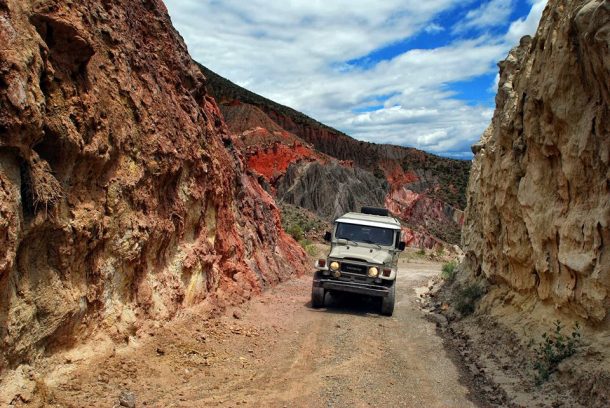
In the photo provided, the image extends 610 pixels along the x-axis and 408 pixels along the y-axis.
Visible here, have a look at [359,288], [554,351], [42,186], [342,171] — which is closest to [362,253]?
[359,288]

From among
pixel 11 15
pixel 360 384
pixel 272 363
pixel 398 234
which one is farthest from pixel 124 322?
pixel 398 234

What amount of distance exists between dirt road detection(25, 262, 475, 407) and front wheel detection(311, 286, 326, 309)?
833 millimetres

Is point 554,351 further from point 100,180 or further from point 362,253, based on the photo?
point 100,180

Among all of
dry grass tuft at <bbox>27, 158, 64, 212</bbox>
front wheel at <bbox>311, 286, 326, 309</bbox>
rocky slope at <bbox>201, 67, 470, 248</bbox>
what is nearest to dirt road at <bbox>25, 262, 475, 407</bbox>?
front wheel at <bbox>311, 286, 326, 309</bbox>

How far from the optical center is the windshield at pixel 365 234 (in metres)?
13.8

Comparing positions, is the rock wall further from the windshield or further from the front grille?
the front grille

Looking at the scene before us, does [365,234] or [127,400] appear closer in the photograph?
[127,400]

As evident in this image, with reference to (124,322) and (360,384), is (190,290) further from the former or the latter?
(360,384)

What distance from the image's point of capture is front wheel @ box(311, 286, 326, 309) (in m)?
13.3

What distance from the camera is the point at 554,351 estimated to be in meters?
8.04

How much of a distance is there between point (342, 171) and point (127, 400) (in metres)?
48.7

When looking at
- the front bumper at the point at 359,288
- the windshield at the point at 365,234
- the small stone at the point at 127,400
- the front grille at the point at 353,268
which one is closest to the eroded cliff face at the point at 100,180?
the small stone at the point at 127,400

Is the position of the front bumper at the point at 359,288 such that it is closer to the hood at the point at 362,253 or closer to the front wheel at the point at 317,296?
the front wheel at the point at 317,296

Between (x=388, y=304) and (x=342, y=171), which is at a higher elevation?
(x=342, y=171)
